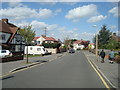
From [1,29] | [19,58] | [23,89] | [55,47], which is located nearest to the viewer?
[23,89]

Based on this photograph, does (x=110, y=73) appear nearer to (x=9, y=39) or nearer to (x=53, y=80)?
(x=53, y=80)

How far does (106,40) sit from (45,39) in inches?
1294

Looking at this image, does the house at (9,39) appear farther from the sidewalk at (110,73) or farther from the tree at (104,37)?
the tree at (104,37)

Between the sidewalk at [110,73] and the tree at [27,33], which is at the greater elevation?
the tree at [27,33]

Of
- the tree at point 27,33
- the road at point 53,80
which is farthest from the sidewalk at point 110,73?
the tree at point 27,33

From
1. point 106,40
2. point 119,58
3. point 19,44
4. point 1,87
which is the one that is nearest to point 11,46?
point 19,44

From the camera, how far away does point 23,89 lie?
7.10 m

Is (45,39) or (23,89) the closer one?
(23,89)

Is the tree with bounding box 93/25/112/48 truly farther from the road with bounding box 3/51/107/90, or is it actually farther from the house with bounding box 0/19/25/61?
the road with bounding box 3/51/107/90

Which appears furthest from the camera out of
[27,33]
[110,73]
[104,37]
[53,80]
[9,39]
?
[104,37]

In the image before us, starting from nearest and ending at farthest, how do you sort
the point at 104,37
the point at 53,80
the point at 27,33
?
the point at 53,80
the point at 27,33
the point at 104,37

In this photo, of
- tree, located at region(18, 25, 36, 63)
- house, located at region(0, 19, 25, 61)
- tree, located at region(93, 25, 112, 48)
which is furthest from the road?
tree, located at region(93, 25, 112, 48)

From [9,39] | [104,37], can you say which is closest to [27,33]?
[9,39]

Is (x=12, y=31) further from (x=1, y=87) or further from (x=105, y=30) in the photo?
(x=105, y=30)
